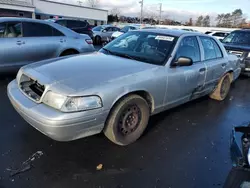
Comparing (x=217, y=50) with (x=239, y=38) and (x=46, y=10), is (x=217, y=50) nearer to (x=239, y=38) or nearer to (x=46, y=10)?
(x=239, y=38)

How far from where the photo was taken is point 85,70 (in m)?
3.02

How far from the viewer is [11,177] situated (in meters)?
2.44

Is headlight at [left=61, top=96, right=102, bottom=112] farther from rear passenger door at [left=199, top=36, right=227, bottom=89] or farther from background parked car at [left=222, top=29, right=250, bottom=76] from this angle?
background parked car at [left=222, top=29, right=250, bottom=76]

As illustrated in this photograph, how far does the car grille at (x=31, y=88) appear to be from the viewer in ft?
9.37

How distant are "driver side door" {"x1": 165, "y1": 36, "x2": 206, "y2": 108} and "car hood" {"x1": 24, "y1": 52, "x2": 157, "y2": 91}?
469 millimetres

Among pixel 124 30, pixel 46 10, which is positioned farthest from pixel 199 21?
pixel 124 30

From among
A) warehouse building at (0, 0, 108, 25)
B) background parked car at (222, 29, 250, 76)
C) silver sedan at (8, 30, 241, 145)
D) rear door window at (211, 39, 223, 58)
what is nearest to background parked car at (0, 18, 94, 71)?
silver sedan at (8, 30, 241, 145)

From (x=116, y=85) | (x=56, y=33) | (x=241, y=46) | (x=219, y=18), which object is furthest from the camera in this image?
(x=219, y=18)

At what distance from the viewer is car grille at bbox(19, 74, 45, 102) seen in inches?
112

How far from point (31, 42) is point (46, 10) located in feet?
128

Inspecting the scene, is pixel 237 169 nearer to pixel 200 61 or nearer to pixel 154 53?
pixel 154 53

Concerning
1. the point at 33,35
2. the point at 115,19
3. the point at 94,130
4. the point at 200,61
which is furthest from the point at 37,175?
the point at 115,19

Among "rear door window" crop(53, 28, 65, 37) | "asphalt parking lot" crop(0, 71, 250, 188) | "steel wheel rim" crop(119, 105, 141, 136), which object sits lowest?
"asphalt parking lot" crop(0, 71, 250, 188)

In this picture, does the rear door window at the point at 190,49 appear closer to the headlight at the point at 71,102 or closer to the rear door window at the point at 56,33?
the headlight at the point at 71,102
